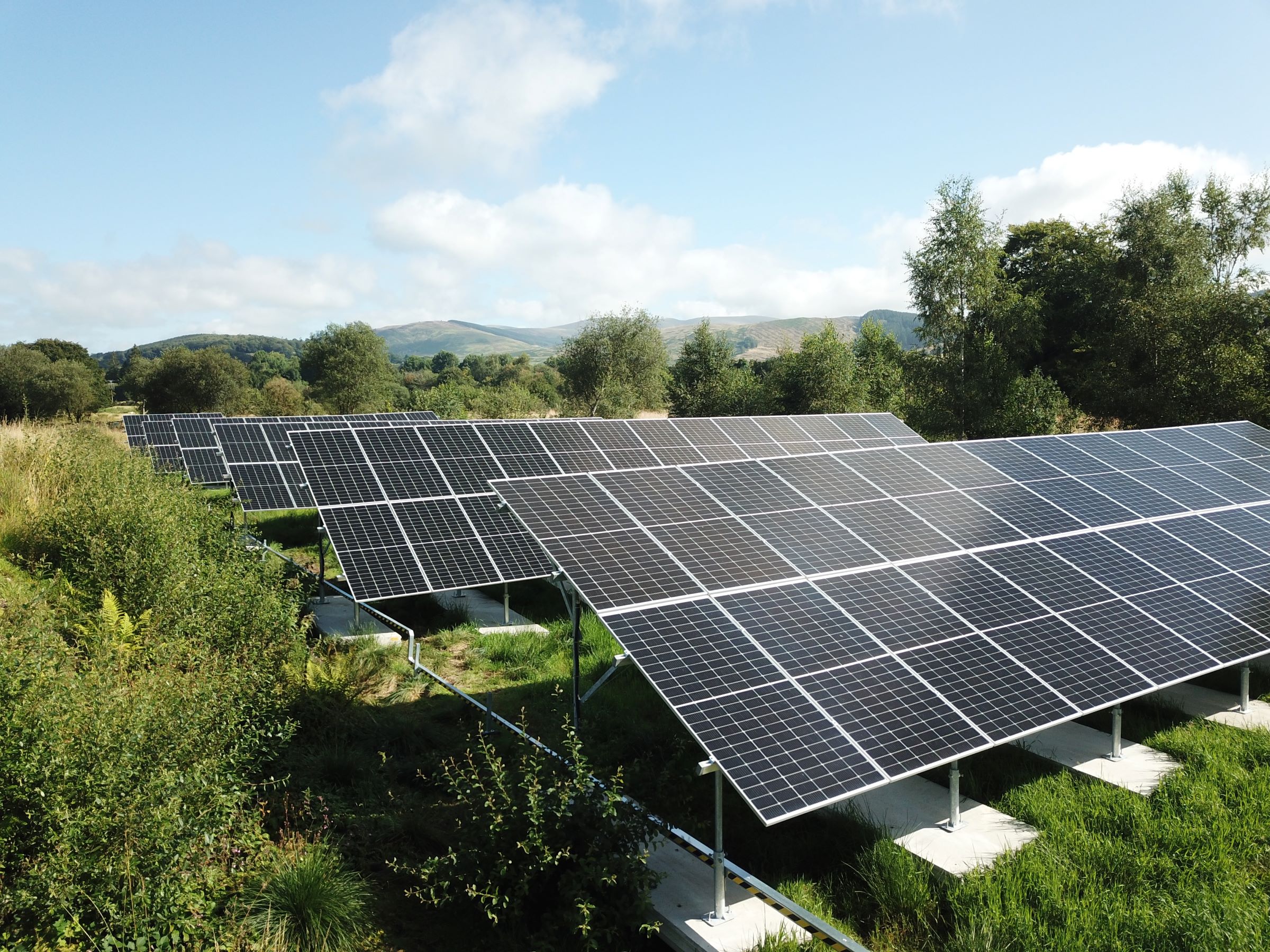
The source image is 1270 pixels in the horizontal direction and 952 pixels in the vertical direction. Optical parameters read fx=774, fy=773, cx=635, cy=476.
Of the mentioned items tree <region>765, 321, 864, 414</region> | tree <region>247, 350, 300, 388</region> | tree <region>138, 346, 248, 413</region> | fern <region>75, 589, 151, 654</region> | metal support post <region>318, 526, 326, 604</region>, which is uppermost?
tree <region>247, 350, 300, 388</region>

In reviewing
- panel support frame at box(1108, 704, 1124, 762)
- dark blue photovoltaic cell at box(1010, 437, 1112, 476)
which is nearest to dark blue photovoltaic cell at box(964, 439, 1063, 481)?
dark blue photovoltaic cell at box(1010, 437, 1112, 476)

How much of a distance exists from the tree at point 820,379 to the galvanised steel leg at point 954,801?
3636 cm

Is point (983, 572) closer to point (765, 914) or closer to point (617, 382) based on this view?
point (765, 914)

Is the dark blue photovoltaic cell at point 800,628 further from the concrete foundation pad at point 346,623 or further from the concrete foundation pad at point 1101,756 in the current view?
the concrete foundation pad at point 346,623

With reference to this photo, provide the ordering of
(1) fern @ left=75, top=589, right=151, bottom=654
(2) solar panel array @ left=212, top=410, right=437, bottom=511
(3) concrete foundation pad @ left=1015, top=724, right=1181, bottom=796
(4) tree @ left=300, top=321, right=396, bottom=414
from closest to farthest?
1. (1) fern @ left=75, top=589, right=151, bottom=654
2. (3) concrete foundation pad @ left=1015, top=724, right=1181, bottom=796
3. (2) solar panel array @ left=212, top=410, right=437, bottom=511
4. (4) tree @ left=300, top=321, right=396, bottom=414

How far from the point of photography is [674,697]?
22.9ft

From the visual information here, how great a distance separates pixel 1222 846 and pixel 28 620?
12.1 metres

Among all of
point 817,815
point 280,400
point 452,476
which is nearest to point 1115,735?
point 817,815

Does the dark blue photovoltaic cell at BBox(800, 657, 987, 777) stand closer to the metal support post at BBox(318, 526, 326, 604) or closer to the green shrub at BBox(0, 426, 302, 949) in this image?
the green shrub at BBox(0, 426, 302, 949)

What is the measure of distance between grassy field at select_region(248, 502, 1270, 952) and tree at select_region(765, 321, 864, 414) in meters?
33.2

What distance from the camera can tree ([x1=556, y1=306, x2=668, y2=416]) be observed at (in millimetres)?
56906

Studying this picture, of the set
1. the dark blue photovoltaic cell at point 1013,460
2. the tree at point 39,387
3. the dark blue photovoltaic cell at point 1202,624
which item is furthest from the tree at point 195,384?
the dark blue photovoltaic cell at point 1202,624

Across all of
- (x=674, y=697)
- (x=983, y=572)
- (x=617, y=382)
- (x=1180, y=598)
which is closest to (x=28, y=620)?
(x=674, y=697)

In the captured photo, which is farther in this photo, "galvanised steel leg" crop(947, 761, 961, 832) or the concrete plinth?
the concrete plinth
